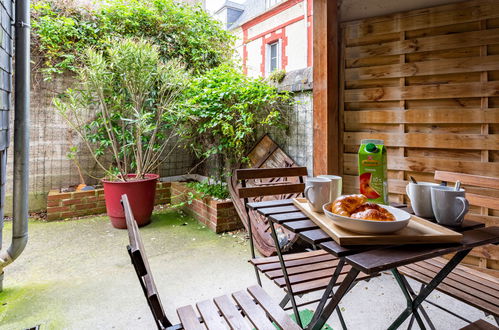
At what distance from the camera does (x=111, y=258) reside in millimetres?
2516

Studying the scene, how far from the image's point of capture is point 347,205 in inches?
35.6

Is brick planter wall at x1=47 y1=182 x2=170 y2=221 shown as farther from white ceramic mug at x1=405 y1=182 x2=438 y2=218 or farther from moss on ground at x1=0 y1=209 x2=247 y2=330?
white ceramic mug at x1=405 y1=182 x2=438 y2=218

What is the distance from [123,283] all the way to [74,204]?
1959 mm

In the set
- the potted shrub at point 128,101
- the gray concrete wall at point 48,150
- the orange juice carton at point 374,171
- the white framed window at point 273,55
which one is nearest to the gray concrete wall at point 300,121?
the potted shrub at point 128,101

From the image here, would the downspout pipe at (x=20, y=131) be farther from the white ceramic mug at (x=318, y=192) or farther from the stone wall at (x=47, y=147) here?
the white ceramic mug at (x=318, y=192)

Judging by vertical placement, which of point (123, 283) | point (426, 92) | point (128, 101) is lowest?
point (123, 283)

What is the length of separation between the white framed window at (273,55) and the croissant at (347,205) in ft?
30.9

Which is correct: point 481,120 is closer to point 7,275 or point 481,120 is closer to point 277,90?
point 277,90

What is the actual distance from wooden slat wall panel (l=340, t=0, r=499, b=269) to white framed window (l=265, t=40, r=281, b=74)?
25.6 ft

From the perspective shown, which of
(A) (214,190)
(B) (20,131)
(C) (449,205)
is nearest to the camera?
(C) (449,205)

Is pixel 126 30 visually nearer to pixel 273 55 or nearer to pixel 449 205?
pixel 449 205

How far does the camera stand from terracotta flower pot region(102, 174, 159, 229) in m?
3.10

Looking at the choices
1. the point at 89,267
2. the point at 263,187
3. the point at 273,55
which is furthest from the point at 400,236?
the point at 273,55

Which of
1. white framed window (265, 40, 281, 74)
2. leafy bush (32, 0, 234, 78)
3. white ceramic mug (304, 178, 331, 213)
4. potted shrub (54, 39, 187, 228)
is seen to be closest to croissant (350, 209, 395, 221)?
white ceramic mug (304, 178, 331, 213)
